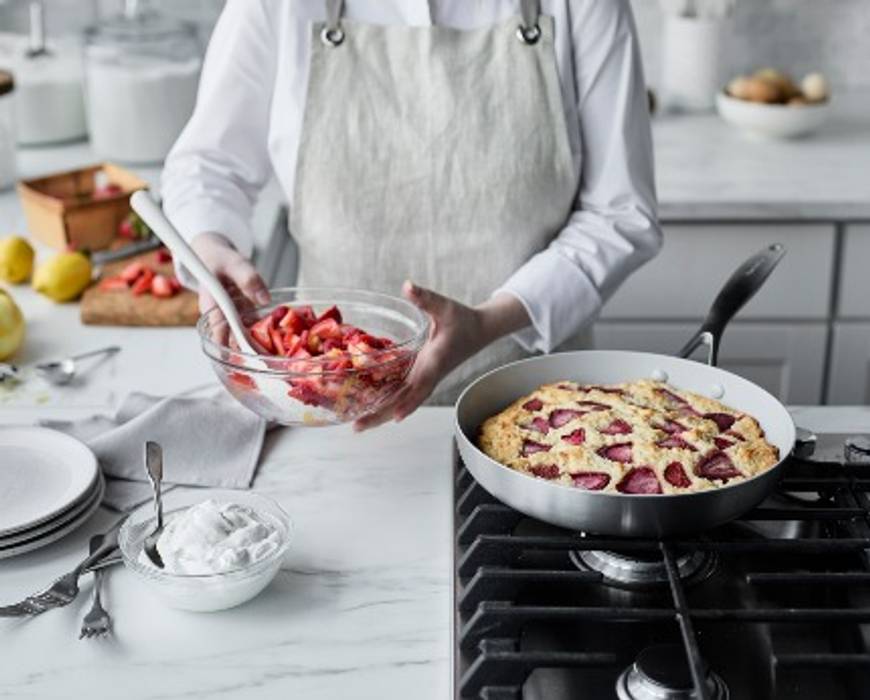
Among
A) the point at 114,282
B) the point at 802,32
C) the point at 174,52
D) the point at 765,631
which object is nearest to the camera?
the point at 765,631

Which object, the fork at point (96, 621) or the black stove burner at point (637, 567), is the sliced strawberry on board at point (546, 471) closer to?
the black stove burner at point (637, 567)

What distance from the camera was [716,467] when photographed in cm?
128

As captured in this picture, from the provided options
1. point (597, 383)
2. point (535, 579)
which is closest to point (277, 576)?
point (535, 579)

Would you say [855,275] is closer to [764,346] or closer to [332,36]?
[764,346]

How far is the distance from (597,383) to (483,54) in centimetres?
55

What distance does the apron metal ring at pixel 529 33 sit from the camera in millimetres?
1777

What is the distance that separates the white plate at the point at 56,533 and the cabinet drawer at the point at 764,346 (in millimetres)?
1357

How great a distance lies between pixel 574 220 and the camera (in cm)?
182

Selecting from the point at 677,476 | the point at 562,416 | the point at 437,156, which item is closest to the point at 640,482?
the point at 677,476

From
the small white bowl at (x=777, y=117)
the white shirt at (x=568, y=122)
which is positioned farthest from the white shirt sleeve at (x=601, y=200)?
the small white bowl at (x=777, y=117)

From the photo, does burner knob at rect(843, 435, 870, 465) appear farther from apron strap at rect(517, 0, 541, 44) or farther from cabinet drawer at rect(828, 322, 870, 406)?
cabinet drawer at rect(828, 322, 870, 406)

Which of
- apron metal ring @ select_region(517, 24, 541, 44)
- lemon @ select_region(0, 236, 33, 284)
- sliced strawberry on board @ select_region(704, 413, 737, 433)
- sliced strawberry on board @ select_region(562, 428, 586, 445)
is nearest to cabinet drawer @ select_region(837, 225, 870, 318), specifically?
apron metal ring @ select_region(517, 24, 541, 44)

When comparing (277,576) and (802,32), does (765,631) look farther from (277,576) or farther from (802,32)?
(802,32)

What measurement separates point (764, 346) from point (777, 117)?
0.49 meters
